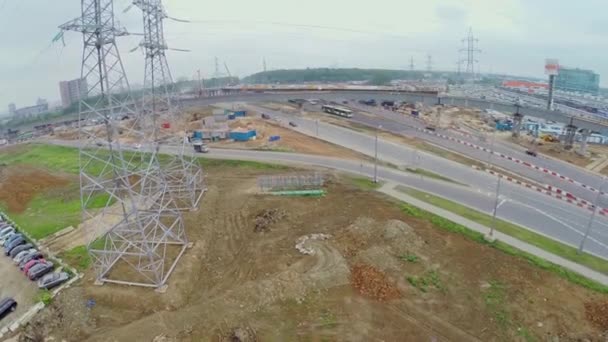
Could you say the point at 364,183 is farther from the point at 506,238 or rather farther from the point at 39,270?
the point at 39,270

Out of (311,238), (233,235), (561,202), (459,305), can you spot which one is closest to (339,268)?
(311,238)

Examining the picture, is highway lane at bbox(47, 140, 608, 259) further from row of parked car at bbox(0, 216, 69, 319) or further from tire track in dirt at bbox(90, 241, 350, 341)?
row of parked car at bbox(0, 216, 69, 319)

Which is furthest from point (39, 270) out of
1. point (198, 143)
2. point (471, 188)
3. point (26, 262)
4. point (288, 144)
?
point (471, 188)

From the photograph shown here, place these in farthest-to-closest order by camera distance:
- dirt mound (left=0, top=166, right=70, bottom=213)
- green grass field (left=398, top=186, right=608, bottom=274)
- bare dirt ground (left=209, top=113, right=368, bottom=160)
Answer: bare dirt ground (left=209, top=113, right=368, bottom=160) → dirt mound (left=0, top=166, right=70, bottom=213) → green grass field (left=398, top=186, right=608, bottom=274)

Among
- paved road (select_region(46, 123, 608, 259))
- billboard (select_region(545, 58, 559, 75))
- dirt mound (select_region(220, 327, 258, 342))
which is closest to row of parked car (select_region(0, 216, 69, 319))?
dirt mound (select_region(220, 327, 258, 342))

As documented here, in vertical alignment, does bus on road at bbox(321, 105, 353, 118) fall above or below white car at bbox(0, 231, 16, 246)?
above

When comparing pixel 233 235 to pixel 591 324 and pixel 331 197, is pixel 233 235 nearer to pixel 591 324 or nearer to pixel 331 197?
pixel 331 197

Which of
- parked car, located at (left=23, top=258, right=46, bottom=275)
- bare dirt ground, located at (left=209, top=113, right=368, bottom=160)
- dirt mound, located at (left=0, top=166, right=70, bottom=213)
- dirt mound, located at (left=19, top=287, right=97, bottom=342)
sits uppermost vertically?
bare dirt ground, located at (left=209, top=113, right=368, bottom=160)

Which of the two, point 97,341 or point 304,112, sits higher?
point 304,112
